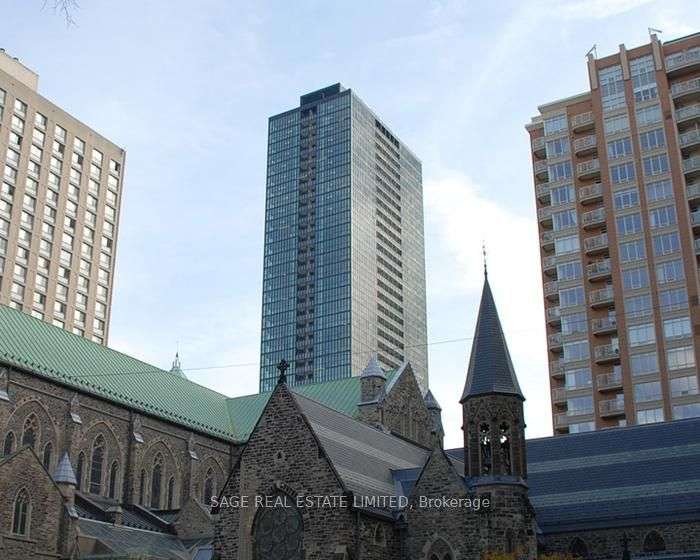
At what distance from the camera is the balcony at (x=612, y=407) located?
8119cm

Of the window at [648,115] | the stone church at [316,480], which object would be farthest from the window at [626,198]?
the stone church at [316,480]

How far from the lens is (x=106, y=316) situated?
121 meters

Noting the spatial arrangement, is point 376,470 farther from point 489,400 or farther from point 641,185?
point 641,185

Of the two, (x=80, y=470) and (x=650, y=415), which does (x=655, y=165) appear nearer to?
(x=650, y=415)

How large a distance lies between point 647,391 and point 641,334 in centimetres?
494

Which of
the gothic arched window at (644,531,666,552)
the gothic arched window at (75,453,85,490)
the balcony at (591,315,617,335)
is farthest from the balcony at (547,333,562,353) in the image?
the gothic arched window at (75,453,85,490)

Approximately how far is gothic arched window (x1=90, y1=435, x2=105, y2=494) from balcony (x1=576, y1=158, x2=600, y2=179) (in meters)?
52.3

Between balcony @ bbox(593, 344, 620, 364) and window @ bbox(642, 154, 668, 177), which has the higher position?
window @ bbox(642, 154, 668, 177)

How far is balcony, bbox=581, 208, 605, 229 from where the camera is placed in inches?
3457

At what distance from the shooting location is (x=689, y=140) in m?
84.6

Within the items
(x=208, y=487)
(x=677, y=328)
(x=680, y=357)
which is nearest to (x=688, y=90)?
(x=677, y=328)

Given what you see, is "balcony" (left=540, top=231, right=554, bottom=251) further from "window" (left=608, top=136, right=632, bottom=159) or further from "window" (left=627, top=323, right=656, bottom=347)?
"window" (left=627, top=323, right=656, bottom=347)

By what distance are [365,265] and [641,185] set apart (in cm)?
10719

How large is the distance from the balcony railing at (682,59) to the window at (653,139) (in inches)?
233
